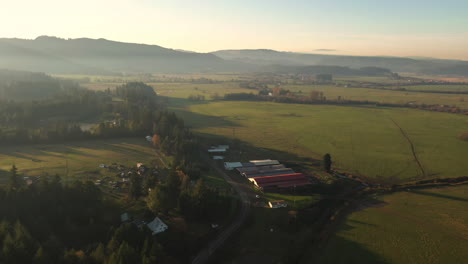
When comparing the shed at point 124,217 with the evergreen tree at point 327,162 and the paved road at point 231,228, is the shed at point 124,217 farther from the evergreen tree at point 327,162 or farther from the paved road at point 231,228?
the evergreen tree at point 327,162

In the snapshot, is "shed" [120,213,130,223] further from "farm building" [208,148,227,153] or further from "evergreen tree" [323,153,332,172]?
"evergreen tree" [323,153,332,172]

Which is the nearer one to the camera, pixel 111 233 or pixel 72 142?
pixel 111 233

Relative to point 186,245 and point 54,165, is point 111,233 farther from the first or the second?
point 54,165

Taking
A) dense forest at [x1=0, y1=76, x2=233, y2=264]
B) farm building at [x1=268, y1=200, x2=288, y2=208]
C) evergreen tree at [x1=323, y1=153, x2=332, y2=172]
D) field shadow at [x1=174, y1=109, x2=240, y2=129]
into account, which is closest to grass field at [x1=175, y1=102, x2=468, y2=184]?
field shadow at [x1=174, y1=109, x2=240, y2=129]

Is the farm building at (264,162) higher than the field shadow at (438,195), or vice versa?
the farm building at (264,162)

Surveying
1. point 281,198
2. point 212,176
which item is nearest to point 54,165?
point 212,176

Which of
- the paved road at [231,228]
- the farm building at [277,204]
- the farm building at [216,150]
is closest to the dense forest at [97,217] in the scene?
the paved road at [231,228]

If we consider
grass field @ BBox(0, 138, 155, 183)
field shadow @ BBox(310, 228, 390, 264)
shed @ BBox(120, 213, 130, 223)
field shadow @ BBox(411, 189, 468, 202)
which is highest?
grass field @ BBox(0, 138, 155, 183)
